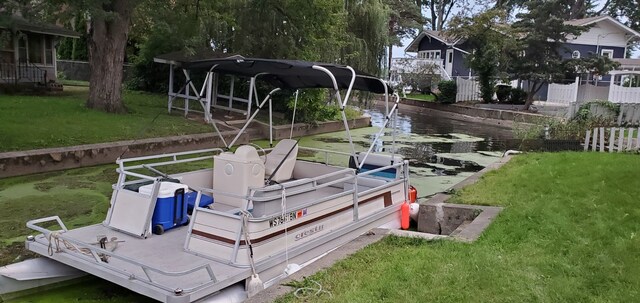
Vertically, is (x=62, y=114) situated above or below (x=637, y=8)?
below

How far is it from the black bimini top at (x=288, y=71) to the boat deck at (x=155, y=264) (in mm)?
2122

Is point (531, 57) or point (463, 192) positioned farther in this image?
point (531, 57)

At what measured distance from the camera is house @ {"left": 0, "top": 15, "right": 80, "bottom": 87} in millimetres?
20000

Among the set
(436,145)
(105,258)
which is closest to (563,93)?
(436,145)

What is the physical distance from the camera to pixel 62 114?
46.2ft

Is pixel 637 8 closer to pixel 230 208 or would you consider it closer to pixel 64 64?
pixel 64 64

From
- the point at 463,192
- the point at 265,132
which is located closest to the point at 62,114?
the point at 265,132

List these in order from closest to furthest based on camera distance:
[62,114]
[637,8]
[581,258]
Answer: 1. [581,258]
2. [62,114]
3. [637,8]

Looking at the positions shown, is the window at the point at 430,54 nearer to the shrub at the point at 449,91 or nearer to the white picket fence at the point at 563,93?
the shrub at the point at 449,91

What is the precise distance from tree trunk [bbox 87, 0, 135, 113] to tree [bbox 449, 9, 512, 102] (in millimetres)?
17692

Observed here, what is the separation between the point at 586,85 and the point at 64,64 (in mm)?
30323

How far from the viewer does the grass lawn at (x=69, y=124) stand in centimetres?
1101

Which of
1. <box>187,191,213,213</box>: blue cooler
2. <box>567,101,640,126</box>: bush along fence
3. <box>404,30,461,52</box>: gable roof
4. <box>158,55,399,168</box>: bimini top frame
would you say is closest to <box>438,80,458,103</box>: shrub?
<box>404,30,461,52</box>: gable roof

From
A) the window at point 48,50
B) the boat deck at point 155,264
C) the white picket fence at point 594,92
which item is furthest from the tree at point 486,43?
the boat deck at point 155,264
